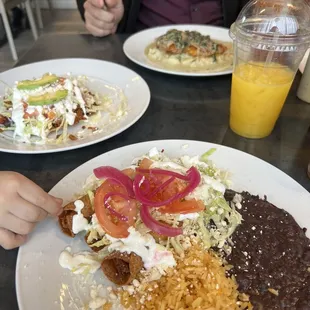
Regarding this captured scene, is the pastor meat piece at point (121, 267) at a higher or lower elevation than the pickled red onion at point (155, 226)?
lower

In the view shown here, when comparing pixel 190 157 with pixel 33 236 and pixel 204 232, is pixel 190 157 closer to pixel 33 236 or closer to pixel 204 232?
pixel 204 232

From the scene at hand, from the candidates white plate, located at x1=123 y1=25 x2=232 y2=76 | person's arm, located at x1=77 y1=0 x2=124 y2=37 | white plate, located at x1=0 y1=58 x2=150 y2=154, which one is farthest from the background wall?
white plate, located at x1=0 y1=58 x2=150 y2=154

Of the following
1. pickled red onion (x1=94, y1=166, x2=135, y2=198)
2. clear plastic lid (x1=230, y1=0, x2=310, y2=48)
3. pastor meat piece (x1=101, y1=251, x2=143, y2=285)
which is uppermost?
clear plastic lid (x1=230, y1=0, x2=310, y2=48)

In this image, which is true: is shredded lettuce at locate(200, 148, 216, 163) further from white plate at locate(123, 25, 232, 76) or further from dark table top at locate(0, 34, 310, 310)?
white plate at locate(123, 25, 232, 76)

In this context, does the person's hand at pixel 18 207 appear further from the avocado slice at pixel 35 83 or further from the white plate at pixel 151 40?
the white plate at pixel 151 40

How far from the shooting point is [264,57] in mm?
1300

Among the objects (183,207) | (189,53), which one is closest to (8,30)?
(189,53)

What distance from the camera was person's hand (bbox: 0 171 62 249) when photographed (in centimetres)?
89

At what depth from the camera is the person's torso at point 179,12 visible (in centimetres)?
237

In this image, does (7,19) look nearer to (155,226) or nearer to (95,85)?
(95,85)

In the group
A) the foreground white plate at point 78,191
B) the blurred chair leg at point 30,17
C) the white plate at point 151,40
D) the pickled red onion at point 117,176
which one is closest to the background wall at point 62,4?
the blurred chair leg at point 30,17

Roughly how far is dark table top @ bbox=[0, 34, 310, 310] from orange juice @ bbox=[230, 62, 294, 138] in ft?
0.17

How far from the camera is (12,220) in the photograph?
901 millimetres

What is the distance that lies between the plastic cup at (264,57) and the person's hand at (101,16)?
102 centimetres
